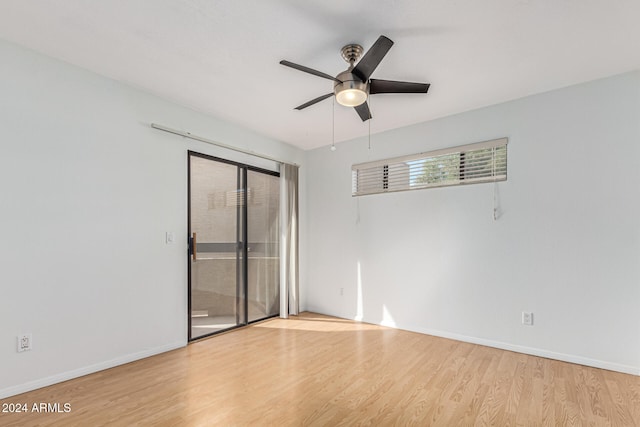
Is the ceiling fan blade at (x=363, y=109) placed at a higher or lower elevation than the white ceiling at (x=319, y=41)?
lower

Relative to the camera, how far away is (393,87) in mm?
2357

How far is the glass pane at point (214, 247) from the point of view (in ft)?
11.6

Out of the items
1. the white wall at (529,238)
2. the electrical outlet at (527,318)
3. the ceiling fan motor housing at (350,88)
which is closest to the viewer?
the ceiling fan motor housing at (350,88)

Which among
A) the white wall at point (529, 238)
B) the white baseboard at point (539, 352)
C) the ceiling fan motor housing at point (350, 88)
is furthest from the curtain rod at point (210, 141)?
the white baseboard at point (539, 352)

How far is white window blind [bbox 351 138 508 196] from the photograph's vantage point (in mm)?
3371

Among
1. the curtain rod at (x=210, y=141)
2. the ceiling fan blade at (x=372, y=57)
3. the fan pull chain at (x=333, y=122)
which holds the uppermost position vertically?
the fan pull chain at (x=333, y=122)

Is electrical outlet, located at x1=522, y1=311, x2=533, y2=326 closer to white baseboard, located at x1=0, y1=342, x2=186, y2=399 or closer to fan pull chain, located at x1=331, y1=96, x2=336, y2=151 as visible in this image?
fan pull chain, located at x1=331, y1=96, x2=336, y2=151

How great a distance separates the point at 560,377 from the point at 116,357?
3.82m

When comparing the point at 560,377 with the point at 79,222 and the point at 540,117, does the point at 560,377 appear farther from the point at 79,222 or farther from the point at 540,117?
the point at 79,222

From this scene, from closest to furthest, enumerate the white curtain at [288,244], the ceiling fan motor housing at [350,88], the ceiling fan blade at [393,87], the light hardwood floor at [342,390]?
the light hardwood floor at [342,390] → the ceiling fan motor housing at [350,88] → the ceiling fan blade at [393,87] → the white curtain at [288,244]

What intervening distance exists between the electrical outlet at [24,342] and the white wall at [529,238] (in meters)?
3.36

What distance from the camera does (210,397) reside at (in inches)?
89.4

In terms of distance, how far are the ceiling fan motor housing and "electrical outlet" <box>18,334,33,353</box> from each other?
9.57 ft

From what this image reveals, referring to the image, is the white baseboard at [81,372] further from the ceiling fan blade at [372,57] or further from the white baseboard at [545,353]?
the ceiling fan blade at [372,57]
